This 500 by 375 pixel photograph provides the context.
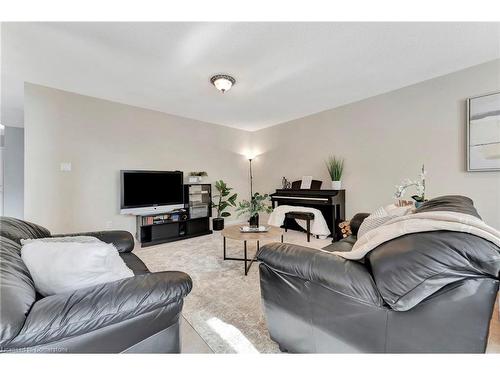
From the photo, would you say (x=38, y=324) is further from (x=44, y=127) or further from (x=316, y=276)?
(x=44, y=127)

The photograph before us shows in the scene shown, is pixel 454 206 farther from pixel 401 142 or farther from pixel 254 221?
pixel 401 142

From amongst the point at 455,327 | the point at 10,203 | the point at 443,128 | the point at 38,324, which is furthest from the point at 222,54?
the point at 10,203

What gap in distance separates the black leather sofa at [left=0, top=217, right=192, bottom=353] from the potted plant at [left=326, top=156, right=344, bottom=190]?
340 cm

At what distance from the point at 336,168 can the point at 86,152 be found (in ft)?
14.0

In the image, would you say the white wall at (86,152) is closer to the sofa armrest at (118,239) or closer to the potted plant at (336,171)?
the sofa armrest at (118,239)

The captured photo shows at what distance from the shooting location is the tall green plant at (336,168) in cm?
381

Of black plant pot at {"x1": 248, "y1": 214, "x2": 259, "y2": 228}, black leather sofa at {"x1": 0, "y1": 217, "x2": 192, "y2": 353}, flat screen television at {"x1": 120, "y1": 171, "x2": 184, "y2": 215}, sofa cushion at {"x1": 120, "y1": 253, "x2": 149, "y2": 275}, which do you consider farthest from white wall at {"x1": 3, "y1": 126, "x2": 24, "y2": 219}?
black plant pot at {"x1": 248, "y1": 214, "x2": 259, "y2": 228}

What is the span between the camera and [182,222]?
396cm

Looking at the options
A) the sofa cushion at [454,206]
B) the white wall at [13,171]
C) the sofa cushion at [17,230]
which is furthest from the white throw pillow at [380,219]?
the white wall at [13,171]

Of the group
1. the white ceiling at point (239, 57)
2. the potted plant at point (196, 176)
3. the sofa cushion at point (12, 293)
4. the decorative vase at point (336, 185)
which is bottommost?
the sofa cushion at point (12, 293)

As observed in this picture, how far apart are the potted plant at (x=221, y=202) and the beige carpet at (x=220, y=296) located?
1.10 meters

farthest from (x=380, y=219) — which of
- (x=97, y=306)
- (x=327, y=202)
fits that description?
(x=97, y=306)

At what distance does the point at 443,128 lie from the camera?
279cm
